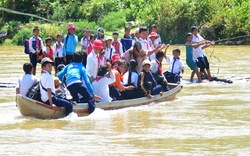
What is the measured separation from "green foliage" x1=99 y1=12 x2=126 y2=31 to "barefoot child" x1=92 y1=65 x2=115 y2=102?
1010 inches

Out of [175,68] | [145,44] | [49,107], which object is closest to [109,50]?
[145,44]

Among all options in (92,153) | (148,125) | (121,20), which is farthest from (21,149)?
(121,20)

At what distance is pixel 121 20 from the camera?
38406mm

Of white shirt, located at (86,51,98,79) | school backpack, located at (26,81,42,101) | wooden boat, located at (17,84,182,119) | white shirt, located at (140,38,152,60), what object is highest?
white shirt, located at (140,38,152,60)

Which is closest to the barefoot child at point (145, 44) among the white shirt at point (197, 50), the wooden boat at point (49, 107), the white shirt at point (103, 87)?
the wooden boat at point (49, 107)

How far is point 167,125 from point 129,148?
200cm

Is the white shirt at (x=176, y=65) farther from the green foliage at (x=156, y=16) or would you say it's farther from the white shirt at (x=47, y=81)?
the green foliage at (x=156, y=16)

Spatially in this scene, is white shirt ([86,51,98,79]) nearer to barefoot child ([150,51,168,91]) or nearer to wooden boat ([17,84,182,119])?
wooden boat ([17,84,182,119])

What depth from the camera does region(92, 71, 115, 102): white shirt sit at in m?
12.5

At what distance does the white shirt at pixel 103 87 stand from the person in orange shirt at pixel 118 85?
0.30 metres

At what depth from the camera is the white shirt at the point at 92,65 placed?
1291 centimetres

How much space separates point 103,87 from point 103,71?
31 cm

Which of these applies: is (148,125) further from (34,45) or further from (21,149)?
(34,45)

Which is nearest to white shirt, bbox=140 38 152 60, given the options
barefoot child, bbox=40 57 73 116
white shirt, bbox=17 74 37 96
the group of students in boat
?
the group of students in boat
